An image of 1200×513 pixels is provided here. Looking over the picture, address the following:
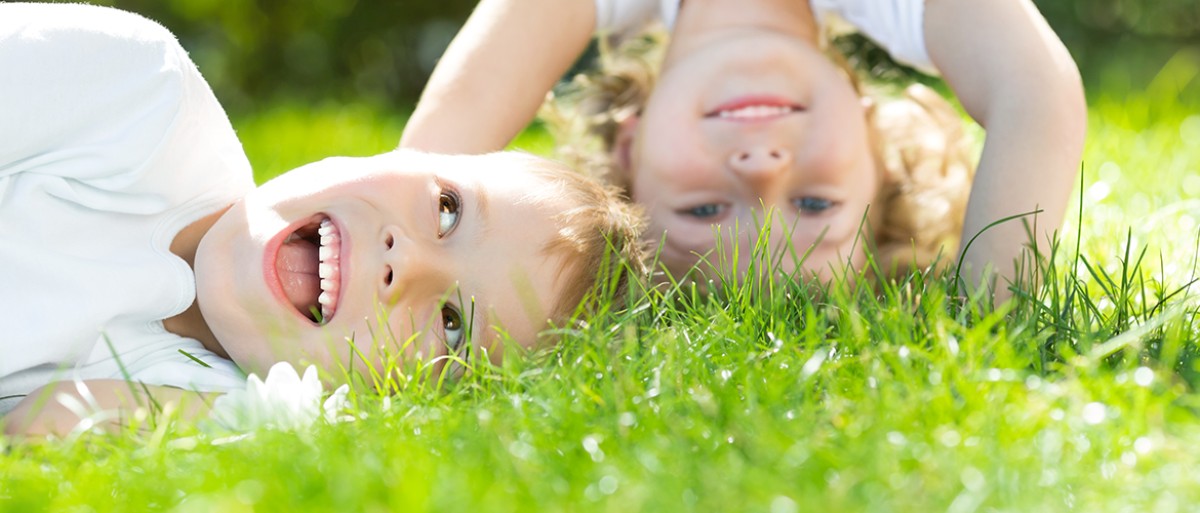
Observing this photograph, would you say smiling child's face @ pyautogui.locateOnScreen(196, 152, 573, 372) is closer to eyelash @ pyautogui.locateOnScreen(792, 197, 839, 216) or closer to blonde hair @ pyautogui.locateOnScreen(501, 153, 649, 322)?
blonde hair @ pyautogui.locateOnScreen(501, 153, 649, 322)

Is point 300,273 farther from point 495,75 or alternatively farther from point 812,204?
point 812,204

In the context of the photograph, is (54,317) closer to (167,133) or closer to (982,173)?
(167,133)

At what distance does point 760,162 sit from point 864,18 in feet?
2.03

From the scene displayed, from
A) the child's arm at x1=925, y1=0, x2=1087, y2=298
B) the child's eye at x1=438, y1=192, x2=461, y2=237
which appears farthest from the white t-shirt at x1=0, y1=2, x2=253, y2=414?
the child's arm at x1=925, y1=0, x2=1087, y2=298

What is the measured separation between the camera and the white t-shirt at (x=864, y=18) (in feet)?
8.68

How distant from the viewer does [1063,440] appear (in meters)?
1.21

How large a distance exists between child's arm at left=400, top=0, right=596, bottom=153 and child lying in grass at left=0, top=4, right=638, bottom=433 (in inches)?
21.8

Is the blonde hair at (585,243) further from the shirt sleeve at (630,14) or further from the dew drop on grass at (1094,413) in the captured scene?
the shirt sleeve at (630,14)

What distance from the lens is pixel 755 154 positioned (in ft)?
7.98

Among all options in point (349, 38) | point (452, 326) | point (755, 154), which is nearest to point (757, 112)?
point (755, 154)

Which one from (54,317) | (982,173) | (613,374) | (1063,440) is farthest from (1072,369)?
(54,317)

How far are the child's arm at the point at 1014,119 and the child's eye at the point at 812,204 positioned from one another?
1.12ft

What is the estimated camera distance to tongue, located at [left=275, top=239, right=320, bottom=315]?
1.90 metres

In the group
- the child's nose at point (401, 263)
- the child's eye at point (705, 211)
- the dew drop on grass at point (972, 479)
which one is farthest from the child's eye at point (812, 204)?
the dew drop on grass at point (972, 479)
